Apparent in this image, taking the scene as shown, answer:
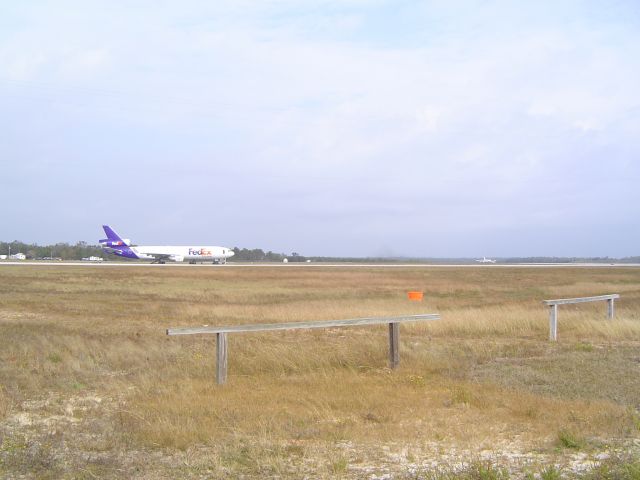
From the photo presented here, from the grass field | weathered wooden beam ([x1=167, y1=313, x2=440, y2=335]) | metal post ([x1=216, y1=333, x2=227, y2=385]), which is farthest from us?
metal post ([x1=216, y1=333, x2=227, y2=385])

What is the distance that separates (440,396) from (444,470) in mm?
3013

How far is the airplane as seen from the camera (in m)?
97.6

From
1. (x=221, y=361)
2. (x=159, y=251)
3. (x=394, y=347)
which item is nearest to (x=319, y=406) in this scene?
(x=221, y=361)

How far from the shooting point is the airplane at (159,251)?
97.6 meters

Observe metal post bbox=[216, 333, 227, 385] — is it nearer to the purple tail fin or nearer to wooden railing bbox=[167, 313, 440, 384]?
wooden railing bbox=[167, 313, 440, 384]

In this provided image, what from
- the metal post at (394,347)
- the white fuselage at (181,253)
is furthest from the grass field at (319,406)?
the white fuselage at (181,253)

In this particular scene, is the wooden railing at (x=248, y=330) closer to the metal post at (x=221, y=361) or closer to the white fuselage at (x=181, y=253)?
the metal post at (x=221, y=361)

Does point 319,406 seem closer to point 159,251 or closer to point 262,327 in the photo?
point 262,327

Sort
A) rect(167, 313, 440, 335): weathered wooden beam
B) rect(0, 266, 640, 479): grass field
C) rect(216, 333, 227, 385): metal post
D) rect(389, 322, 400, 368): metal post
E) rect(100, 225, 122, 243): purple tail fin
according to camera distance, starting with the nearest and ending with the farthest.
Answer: rect(0, 266, 640, 479): grass field → rect(167, 313, 440, 335): weathered wooden beam → rect(216, 333, 227, 385): metal post → rect(389, 322, 400, 368): metal post → rect(100, 225, 122, 243): purple tail fin

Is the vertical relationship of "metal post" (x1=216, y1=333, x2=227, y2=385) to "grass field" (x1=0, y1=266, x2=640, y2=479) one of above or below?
above

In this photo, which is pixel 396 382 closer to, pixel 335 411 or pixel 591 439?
pixel 335 411

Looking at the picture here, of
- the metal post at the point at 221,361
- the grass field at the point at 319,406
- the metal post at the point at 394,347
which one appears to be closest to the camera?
the grass field at the point at 319,406

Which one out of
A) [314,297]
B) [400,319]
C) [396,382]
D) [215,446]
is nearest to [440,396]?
[396,382]

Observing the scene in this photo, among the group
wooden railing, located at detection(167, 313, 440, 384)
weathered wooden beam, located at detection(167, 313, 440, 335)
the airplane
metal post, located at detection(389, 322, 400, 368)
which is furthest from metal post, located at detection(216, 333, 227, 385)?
the airplane
